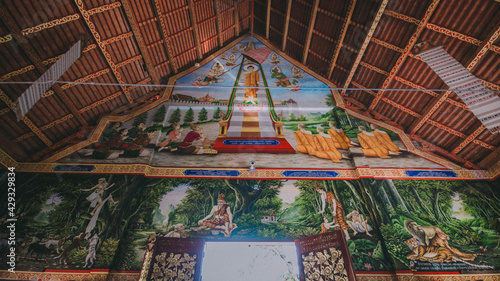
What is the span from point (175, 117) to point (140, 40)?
3.33m

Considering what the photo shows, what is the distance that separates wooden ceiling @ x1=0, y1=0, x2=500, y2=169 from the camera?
7.98 metres

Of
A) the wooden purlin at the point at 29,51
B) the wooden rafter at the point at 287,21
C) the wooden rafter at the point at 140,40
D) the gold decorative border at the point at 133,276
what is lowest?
the gold decorative border at the point at 133,276

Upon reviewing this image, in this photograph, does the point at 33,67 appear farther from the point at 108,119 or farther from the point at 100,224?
the point at 100,224

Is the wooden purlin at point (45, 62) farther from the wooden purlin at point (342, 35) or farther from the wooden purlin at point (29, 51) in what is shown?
the wooden purlin at point (342, 35)

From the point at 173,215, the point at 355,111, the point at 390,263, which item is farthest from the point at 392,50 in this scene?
the point at 173,215

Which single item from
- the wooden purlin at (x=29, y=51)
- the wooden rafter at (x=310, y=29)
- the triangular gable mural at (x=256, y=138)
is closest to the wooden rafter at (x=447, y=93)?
the triangular gable mural at (x=256, y=138)

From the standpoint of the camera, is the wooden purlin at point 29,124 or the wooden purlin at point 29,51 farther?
the wooden purlin at point 29,124

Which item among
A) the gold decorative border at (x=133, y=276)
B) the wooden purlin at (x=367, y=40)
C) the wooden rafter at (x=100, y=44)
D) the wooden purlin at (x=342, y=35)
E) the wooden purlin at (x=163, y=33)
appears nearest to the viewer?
the gold decorative border at (x=133, y=276)

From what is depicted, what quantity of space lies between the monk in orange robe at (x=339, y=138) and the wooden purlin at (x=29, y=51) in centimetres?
953

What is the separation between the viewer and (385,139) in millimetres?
9875

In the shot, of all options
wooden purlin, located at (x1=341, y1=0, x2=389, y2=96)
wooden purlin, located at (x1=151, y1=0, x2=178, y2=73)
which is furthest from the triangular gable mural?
wooden purlin, located at (x1=341, y1=0, x2=389, y2=96)

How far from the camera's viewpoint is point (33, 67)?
8.23 m

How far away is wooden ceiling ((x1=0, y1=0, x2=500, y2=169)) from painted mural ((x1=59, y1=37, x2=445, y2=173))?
3.67 ft

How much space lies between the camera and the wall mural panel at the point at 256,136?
8.93m
